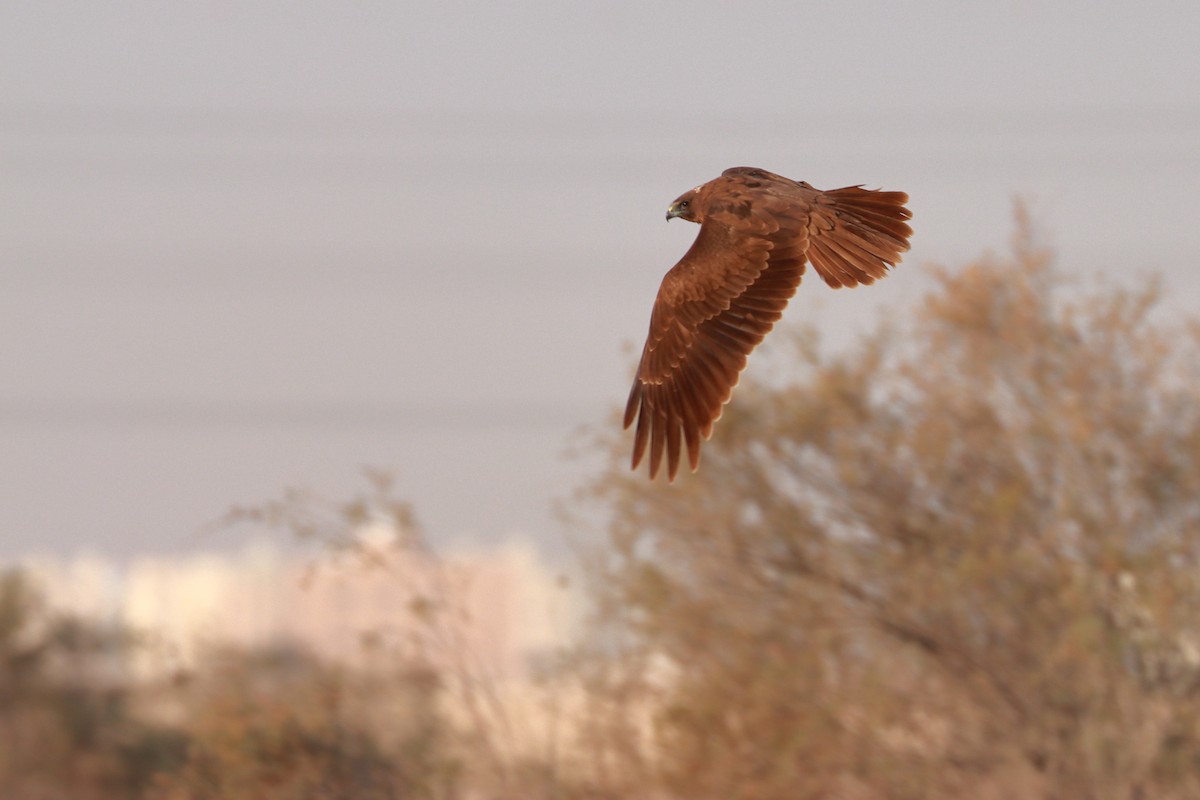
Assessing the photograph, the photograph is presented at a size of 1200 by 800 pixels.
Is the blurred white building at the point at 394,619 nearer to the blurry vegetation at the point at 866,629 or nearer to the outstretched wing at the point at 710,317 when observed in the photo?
the blurry vegetation at the point at 866,629

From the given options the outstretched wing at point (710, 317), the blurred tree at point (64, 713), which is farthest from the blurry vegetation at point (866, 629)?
the blurred tree at point (64, 713)

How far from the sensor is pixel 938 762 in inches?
438

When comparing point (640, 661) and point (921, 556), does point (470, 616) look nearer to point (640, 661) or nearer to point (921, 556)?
point (640, 661)

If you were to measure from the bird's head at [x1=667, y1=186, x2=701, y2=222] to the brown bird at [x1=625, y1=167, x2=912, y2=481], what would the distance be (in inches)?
2.9

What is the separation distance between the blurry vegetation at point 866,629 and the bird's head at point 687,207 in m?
3.77

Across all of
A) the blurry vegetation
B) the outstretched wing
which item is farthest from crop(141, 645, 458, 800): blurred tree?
the outstretched wing

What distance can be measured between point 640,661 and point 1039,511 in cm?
273

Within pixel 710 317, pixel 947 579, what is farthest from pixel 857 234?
pixel 947 579

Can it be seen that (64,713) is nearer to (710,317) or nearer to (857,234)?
(710,317)

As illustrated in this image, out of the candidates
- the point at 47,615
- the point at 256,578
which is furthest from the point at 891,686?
the point at 256,578

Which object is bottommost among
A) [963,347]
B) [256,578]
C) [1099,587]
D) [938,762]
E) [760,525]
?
[938,762]

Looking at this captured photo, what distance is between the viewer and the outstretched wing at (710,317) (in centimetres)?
755

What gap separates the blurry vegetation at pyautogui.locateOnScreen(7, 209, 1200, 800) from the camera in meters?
11.1

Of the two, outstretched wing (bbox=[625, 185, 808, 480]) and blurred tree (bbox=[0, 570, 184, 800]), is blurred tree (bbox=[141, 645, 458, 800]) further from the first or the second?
blurred tree (bbox=[0, 570, 184, 800])
